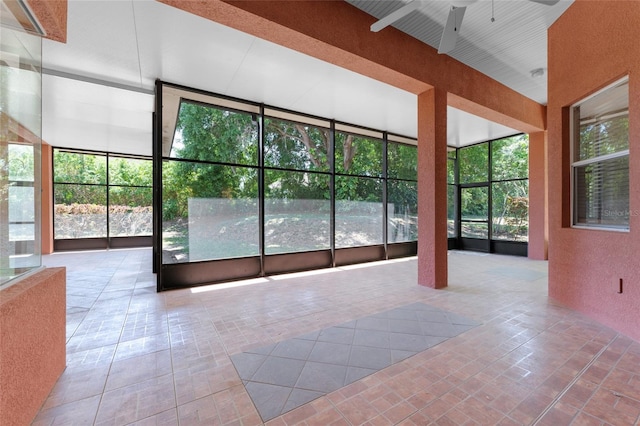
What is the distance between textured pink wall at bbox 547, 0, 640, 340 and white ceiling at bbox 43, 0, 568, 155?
2213 mm

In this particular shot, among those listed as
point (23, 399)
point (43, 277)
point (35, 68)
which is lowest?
point (23, 399)

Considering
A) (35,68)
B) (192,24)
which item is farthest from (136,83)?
(35,68)

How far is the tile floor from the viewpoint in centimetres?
168

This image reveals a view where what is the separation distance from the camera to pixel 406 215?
7.91 meters

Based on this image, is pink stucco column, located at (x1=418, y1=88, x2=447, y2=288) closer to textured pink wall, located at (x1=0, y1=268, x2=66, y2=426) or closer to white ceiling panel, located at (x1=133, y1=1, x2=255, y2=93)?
white ceiling panel, located at (x1=133, y1=1, x2=255, y2=93)

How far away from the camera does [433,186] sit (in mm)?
4332

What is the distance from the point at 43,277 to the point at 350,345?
251 centimetres

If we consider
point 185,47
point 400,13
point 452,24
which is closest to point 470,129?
point 452,24

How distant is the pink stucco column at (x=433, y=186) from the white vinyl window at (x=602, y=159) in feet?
5.31

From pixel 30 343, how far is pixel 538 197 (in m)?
9.14

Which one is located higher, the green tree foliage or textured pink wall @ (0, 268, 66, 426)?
the green tree foliage

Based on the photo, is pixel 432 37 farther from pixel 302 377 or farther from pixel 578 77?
pixel 302 377

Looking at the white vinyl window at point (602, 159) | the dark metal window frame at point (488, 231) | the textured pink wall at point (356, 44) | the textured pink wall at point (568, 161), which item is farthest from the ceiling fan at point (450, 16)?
the dark metal window frame at point (488, 231)

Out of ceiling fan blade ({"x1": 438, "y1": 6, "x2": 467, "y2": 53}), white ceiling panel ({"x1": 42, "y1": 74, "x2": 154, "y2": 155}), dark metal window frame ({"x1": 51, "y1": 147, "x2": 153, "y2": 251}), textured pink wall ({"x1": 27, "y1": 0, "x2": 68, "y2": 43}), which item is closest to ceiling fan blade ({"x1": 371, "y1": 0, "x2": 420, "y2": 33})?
ceiling fan blade ({"x1": 438, "y1": 6, "x2": 467, "y2": 53})
